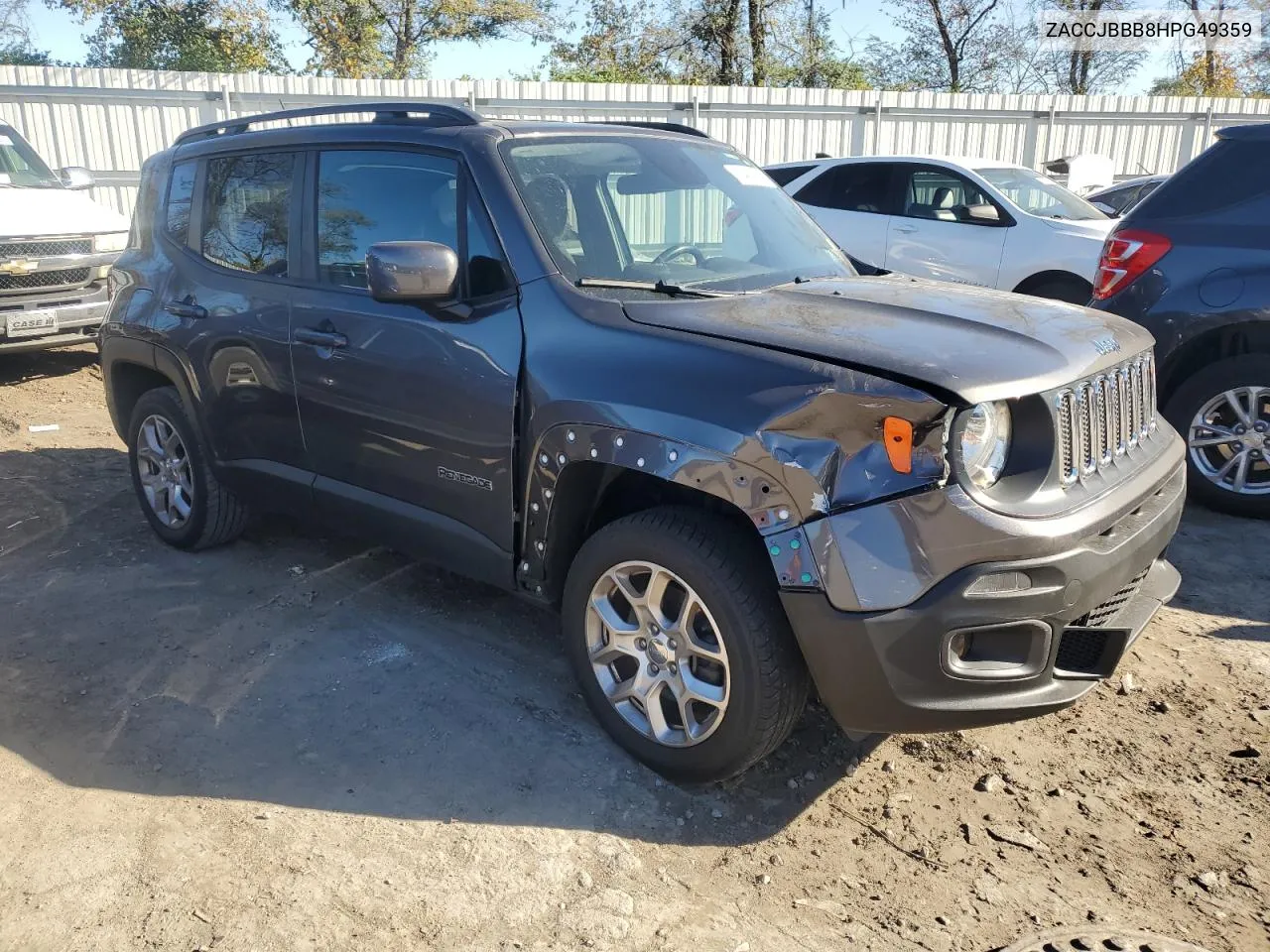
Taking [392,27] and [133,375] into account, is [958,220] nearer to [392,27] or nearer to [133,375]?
[133,375]

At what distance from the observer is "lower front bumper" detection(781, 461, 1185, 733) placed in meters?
2.50

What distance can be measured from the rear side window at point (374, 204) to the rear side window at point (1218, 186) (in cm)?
374

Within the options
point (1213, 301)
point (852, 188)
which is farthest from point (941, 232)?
point (1213, 301)

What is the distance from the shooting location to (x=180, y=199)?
481cm

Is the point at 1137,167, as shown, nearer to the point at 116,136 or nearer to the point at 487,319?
the point at 116,136

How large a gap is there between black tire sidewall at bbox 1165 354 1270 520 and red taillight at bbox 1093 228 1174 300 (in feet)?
1.96

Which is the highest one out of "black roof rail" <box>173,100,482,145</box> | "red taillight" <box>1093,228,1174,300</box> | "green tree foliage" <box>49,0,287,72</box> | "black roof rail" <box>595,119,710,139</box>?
"green tree foliage" <box>49,0,287,72</box>

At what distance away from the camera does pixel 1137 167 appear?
17328 mm

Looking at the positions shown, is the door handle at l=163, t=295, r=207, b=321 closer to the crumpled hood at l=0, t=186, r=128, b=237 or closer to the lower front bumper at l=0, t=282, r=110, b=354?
the lower front bumper at l=0, t=282, r=110, b=354

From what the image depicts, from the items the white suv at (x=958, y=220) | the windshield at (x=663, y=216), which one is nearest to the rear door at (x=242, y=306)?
the windshield at (x=663, y=216)

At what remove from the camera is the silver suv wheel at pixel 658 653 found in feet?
9.57

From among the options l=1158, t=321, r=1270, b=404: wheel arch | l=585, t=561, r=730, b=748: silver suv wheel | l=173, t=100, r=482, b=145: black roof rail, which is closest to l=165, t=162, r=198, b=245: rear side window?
l=173, t=100, r=482, b=145: black roof rail

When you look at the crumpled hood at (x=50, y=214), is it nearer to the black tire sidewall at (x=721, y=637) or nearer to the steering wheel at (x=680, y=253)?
the steering wheel at (x=680, y=253)

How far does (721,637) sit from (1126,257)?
3744 mm
